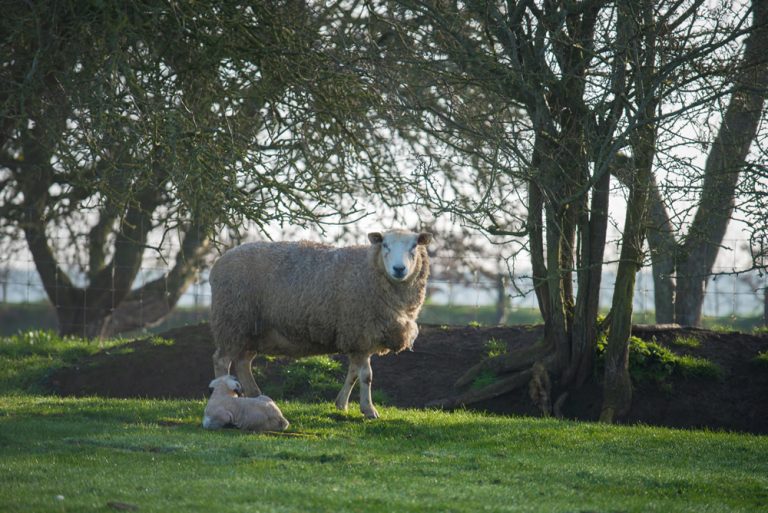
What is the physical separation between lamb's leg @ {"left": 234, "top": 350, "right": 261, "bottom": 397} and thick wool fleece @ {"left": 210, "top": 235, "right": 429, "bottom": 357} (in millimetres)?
145

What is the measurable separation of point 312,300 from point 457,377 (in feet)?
9.11

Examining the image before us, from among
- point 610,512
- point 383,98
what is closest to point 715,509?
point 610,512

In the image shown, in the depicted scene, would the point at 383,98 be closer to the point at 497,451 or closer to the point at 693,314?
the point at 497,451

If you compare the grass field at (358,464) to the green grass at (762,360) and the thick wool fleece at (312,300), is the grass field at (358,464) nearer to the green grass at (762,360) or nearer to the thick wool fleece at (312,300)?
the thick wool fleece at (312,300)

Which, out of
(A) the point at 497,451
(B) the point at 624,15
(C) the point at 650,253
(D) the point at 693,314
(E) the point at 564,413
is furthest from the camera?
(D) the point at 693,314

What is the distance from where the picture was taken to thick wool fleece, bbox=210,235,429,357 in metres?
9.45

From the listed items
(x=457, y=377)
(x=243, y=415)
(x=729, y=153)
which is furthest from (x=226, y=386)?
(x=729, y=153)

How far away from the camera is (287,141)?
11609mm

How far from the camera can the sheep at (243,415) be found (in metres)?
8.20

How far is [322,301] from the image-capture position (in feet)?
31.4

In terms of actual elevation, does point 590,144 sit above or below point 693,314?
above

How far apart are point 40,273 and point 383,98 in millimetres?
8490

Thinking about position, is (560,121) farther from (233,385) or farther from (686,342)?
(233,385)

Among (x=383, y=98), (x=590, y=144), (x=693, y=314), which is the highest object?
(x=383, y=98)
